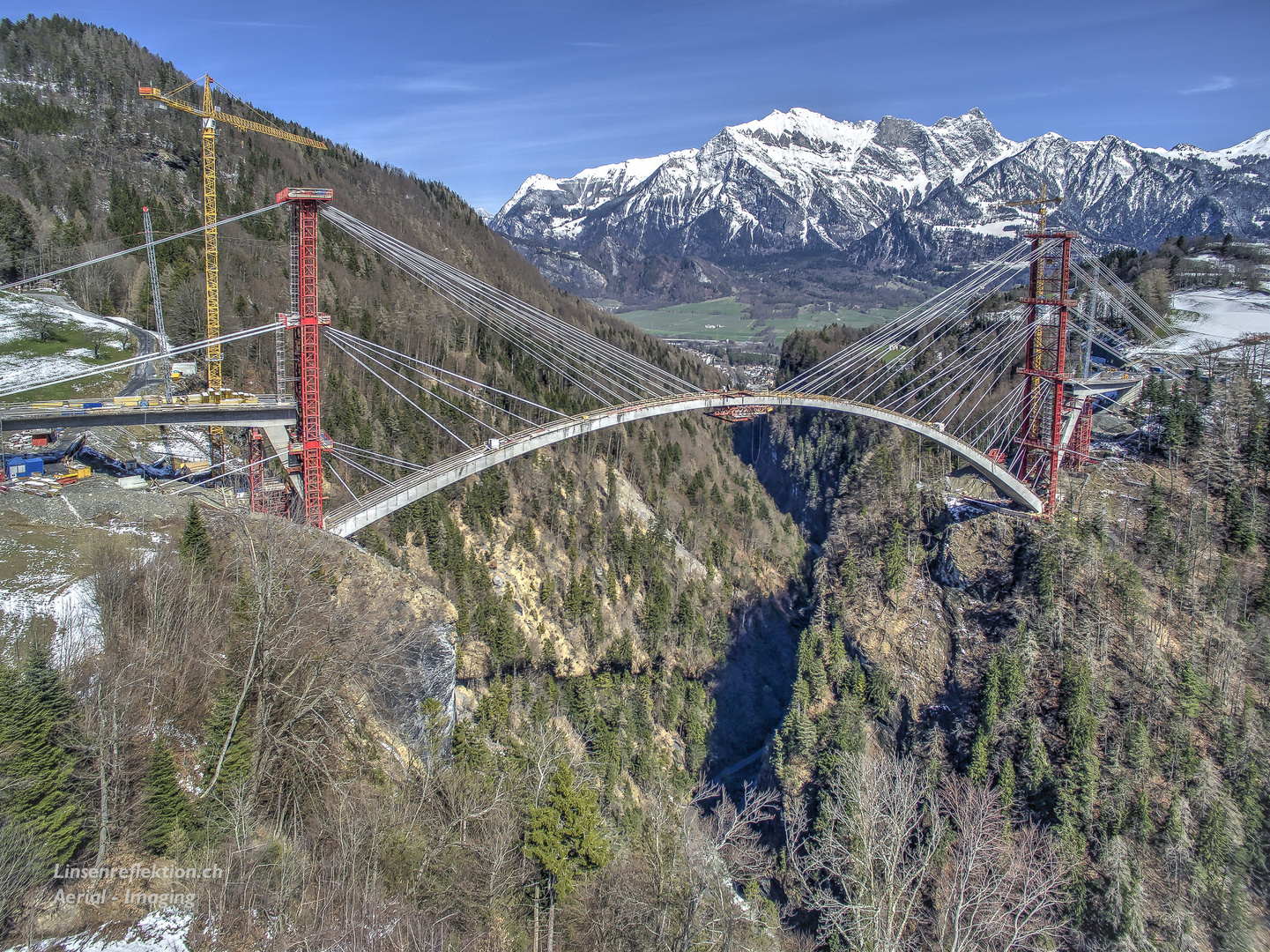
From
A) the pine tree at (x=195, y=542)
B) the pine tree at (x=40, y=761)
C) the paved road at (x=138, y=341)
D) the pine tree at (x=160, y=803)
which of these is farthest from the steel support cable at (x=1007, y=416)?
the paved road at (x=138, y=341)

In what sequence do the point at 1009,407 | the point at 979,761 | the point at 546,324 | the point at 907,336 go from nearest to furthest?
the point at 979,761
the point at 1009,407
the point at 546,324
the point at 907,336

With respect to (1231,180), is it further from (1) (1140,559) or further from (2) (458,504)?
(2) (458,504)

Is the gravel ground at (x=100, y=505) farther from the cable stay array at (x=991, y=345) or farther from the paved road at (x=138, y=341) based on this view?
the cable stay array at (x=991, y=345)

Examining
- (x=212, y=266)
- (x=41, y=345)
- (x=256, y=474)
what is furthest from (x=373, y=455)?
(x=41, y=345)

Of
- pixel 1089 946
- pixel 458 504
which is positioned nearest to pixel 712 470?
pixel 458 504

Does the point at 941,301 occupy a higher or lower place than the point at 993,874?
higher

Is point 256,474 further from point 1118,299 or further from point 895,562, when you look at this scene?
point 1118,299
